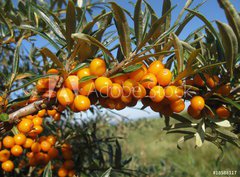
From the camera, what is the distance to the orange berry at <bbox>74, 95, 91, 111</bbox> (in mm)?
587

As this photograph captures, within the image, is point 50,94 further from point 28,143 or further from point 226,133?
point 226,133

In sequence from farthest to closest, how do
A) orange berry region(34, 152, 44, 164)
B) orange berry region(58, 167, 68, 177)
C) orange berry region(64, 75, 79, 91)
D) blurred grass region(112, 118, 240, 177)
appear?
1. blurred grass region(112, 118, 240, 177)
2. orange berry region(58, 167, 68, 177)
3. orange berry region(34, 152, 44, 164)
4. orange berry region(64, 75, 79, 91)

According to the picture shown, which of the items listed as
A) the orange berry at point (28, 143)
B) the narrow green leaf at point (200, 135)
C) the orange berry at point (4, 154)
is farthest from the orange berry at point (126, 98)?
the orange berry at point (4, 154)

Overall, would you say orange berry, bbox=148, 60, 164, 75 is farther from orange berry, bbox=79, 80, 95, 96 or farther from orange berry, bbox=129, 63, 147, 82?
orange berry, bbox=79, 80, 95, 96

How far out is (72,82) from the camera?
1.96ft

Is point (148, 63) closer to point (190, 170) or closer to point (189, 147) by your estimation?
point (190, 170)

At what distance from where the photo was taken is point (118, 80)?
0.62 m

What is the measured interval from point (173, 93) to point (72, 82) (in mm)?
263

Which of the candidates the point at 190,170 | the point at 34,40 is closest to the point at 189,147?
the point at 190,170

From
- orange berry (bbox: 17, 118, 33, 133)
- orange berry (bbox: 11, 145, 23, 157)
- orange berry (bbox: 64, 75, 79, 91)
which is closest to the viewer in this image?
orange berry (bbox: 64, 75, 79, 91)

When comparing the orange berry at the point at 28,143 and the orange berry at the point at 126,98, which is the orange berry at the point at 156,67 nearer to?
the orange berry at the point at 126,98

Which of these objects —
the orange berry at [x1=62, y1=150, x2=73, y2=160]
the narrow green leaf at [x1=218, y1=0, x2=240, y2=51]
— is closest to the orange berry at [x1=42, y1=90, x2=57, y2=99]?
the narrow green leaf at [x1=218, y1=0, x2=240, y2=51]

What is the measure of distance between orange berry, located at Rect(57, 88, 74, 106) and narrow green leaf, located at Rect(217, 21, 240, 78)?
39 cm

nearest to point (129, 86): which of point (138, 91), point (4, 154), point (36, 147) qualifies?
point (138, 91)
